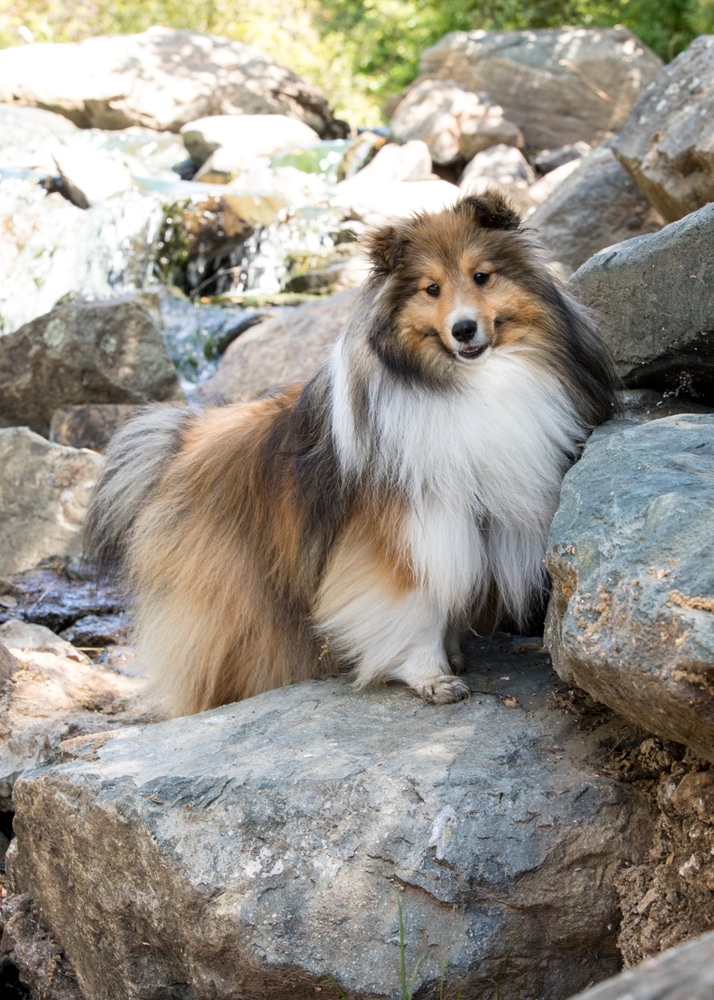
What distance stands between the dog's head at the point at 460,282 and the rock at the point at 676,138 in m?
3.51

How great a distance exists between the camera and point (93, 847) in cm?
285

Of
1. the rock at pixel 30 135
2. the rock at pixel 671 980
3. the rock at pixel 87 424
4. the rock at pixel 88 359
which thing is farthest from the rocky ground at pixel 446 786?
the rock at pixel 30 135

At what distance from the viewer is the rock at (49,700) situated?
3.79 meters

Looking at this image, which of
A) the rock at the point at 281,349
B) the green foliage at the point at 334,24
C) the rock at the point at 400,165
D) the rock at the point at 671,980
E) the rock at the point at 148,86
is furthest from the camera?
the green foliage at the point at 334,24

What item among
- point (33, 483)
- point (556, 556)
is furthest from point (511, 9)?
point (556, 556)

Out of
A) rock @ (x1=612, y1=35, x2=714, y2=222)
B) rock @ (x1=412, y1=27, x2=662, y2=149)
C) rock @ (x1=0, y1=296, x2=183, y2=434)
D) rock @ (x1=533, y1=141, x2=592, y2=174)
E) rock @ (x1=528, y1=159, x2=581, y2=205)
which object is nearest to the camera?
rock @ (x1=612, y1=35, x2=714, y2=222)

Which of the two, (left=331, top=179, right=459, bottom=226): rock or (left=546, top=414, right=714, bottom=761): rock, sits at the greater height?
(left=331, top=179, right=459, bottom=226): rock

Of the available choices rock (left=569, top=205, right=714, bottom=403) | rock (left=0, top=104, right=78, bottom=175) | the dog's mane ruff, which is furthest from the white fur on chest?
rock (left=0, top=104, right=78, bottom=175)

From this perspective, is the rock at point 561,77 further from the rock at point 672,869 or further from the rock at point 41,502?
the rock at point 672,869

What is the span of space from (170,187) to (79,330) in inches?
243

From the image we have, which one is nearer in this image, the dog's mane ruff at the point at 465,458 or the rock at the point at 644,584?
the rock at the point at 644,584

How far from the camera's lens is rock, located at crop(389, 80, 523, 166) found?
13797mm

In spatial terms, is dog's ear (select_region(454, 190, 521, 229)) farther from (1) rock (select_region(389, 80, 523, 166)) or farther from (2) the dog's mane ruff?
(1) rock (select_region(389, 80, 523, 166))

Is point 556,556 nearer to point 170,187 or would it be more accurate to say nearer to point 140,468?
point 140,468
